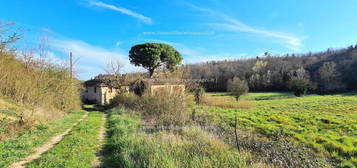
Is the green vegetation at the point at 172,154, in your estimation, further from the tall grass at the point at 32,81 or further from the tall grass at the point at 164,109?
the tall grass at the point at 32,81

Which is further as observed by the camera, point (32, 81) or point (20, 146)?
point (32, 81)

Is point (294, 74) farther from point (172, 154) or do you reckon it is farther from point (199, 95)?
point (172, 154)

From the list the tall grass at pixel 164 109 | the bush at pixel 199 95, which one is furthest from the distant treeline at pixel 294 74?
the tall grass at pixel 164 109

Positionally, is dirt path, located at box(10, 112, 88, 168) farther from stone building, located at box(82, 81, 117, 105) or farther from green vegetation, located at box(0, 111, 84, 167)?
stone building, located at box(82, 81, 117, 105)

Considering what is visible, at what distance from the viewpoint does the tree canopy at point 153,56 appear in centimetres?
2394

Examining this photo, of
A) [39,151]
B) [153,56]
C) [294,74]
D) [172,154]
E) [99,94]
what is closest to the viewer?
[172,154]

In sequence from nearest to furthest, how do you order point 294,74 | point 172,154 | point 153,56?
point 172,154, point 153,56, point 294,74

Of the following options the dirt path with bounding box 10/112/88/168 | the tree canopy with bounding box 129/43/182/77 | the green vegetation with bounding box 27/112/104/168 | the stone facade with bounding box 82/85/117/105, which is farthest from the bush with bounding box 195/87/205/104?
the dirt path with bounding box 10/112/88/168

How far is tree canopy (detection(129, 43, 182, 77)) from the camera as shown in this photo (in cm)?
2394

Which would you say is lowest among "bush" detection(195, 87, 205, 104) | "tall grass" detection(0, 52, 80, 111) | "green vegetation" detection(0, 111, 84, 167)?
"green vegetation" detection(0, 111, 84, 167)

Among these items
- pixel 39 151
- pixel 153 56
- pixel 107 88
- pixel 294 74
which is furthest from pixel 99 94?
pixel 294 74

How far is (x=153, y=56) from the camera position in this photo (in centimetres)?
2384

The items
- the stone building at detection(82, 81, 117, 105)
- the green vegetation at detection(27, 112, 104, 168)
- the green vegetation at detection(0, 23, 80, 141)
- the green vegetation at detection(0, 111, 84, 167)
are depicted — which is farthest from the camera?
the stone building at detection(82, 81, 117, 105)

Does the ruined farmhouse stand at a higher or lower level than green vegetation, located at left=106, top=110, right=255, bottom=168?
higher
